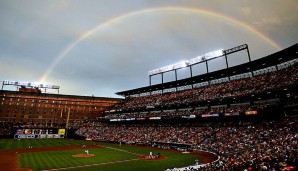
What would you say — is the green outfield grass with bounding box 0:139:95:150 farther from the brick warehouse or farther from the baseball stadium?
the brick warehouse

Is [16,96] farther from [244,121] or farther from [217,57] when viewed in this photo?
[244,121]

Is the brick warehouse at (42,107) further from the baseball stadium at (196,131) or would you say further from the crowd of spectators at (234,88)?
the crowd of spectators at (234,88)

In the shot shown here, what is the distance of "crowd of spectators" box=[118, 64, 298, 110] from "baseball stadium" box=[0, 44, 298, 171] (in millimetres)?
294

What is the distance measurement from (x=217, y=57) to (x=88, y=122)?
65.3m

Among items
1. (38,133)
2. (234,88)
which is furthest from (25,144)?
(234,88)

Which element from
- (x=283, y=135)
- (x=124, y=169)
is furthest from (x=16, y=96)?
(x=283, y=135)

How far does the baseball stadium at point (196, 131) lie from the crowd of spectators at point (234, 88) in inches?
11.6

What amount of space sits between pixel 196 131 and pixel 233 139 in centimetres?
1206

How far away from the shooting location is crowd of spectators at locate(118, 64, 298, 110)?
3741 centimetres

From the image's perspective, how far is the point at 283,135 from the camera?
1159 inches

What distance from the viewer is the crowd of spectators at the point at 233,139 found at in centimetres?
1776

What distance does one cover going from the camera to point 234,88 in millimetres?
48531

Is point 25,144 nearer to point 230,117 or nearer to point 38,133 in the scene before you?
point 38,133

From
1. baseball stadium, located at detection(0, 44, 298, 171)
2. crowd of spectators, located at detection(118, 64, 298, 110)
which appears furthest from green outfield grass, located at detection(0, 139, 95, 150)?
crowd of spectators, located at detection(118, 64, 298, 110)
